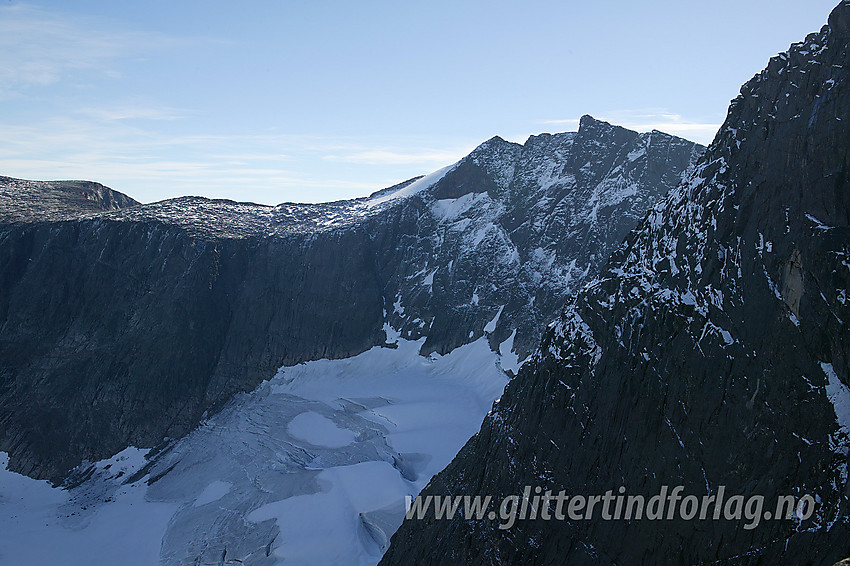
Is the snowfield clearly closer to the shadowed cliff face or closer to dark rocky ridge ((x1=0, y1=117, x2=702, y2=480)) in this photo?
dark rocky ridge ((x1=0, y1=117, x2=702, y2=480))

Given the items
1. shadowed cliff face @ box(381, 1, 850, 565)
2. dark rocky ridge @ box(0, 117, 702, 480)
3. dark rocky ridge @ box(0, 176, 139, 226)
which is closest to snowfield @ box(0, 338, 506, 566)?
dark rocky ridge @ box(0, 117, 702, 480)

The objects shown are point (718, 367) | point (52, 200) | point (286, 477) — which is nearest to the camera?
point (718, 367)

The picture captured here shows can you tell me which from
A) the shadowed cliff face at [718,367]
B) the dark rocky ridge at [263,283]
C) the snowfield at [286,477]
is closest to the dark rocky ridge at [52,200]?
the dark rocky ridge at [263,283]

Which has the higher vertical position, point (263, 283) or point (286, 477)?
point (263, 283)

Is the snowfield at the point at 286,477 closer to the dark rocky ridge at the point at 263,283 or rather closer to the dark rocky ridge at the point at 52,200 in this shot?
the dark rocky ridge at the point at 263,283

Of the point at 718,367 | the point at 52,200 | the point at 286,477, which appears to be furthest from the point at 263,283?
the point at 718,367

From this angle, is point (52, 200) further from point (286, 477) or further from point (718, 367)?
point (718, 367)

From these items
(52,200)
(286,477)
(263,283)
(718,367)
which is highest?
(52,200)
